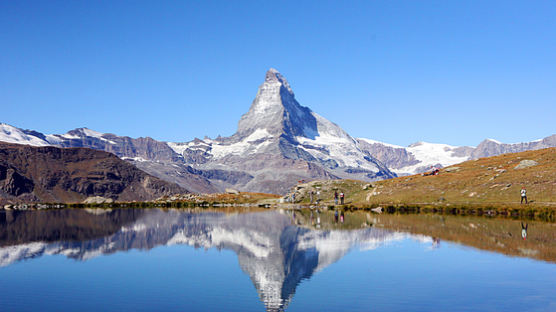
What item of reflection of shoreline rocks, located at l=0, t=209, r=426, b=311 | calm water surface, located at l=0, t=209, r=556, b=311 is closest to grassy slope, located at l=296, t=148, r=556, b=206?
calm water surface, located at l=0, t=209, r=556, b=311

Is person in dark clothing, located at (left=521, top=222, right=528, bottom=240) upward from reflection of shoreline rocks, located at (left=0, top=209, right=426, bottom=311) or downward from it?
upward

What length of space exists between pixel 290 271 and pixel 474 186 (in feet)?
229

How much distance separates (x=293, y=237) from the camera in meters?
55.1

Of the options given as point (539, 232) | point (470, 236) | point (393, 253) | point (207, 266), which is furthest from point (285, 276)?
point (539, 232)

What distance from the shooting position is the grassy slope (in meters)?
84.4

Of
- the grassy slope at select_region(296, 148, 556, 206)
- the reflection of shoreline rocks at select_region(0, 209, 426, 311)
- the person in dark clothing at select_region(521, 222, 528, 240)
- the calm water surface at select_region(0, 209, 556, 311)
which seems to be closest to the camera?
the calm water surface at select_region(0, 209, 556, 311)

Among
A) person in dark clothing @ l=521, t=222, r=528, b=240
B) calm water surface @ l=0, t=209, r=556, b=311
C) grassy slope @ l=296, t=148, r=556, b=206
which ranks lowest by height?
calm water surface @ l=0, t=209, r=556, b=311

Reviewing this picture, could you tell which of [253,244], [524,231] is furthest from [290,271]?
[524,231]

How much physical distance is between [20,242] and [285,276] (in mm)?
34375

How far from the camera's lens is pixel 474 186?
3743 inches

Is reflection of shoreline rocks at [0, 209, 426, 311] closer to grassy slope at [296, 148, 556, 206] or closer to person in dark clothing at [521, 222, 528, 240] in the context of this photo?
person in dark clothing at [521, 222, 528, 240]

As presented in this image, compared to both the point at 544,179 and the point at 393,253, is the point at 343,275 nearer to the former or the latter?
the point at 393,253

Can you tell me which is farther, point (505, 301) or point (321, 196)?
point (321, 196)

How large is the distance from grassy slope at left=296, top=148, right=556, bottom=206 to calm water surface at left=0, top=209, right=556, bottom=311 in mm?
29727
